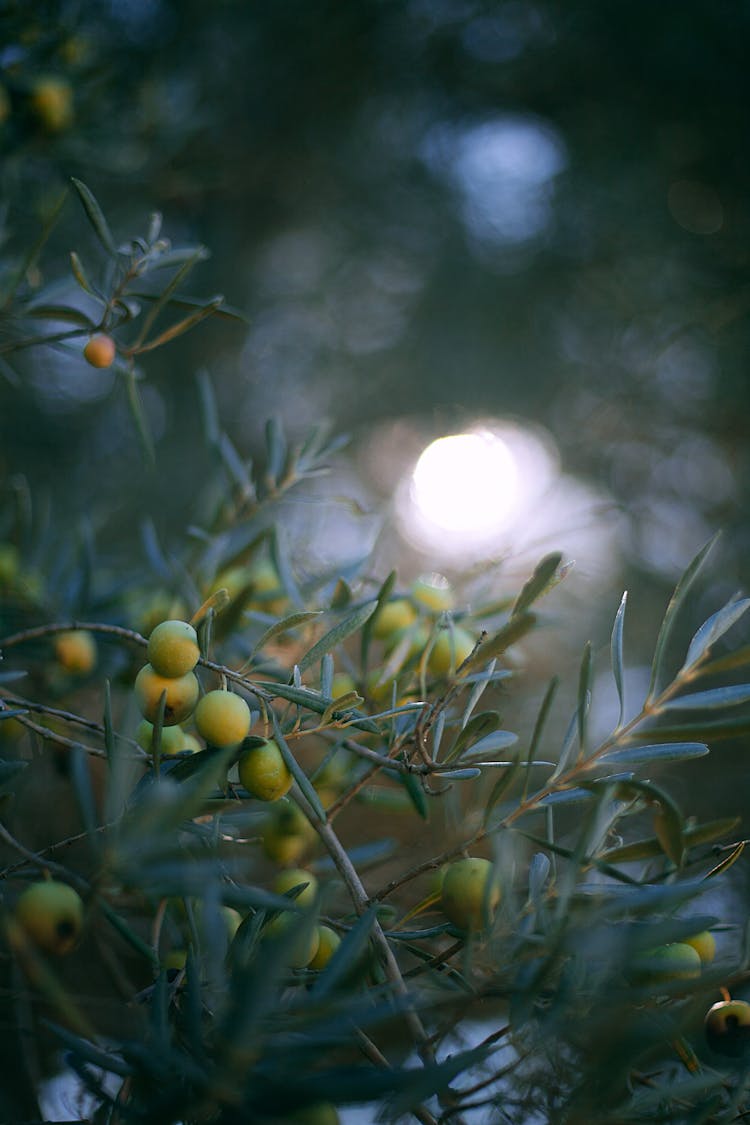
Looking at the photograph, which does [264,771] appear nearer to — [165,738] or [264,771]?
[264,771]

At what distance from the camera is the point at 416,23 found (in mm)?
1740

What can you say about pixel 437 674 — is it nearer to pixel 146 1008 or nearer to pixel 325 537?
pixel 146 1008

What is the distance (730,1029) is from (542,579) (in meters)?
0.35

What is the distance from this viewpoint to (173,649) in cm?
49

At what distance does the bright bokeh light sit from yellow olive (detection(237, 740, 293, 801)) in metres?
0.76

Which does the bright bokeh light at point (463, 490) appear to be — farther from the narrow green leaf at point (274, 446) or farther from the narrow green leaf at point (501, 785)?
the narrow green leaf at point (501, 785)

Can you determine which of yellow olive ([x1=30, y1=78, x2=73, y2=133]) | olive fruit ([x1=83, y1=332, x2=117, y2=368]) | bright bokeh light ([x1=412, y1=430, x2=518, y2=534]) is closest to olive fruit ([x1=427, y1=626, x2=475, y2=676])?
olive fruit ([x1=83, y1=332, x2=117, y2=368])

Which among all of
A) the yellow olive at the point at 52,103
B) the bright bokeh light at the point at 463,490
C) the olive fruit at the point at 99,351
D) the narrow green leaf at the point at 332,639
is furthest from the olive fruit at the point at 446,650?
the yellow olive at the point at 52,103

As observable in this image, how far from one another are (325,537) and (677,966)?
0.96 m

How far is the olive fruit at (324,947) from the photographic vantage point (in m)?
0.54

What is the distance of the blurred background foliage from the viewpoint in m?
1.61

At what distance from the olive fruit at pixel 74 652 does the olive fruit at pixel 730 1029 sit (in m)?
0.61

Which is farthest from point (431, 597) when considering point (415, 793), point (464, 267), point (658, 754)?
point (464, 267)

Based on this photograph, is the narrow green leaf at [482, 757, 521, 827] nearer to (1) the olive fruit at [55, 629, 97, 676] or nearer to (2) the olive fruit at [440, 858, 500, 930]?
(2) the olive fruit at [440, 858, 500, 930]
